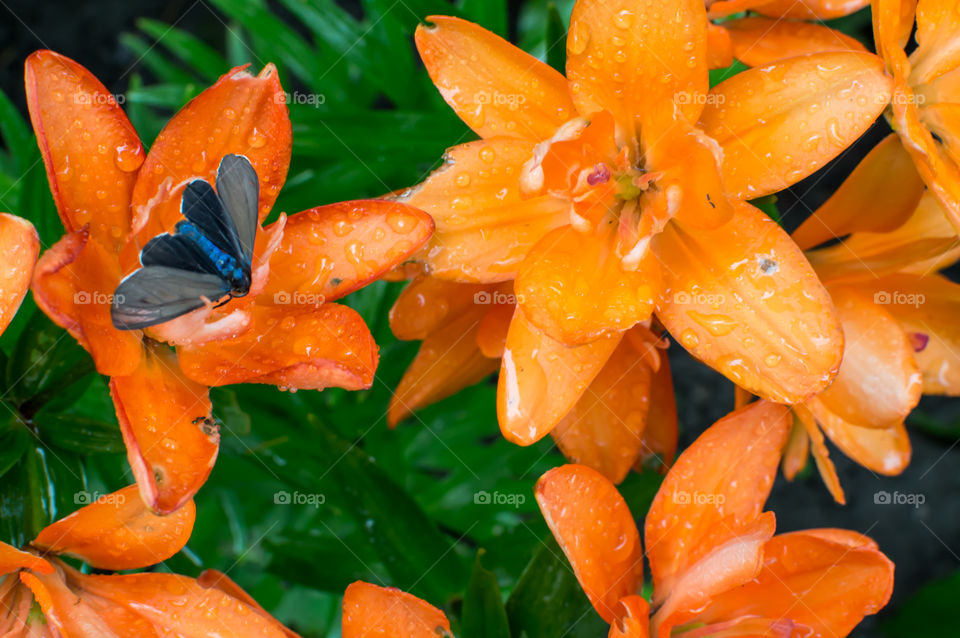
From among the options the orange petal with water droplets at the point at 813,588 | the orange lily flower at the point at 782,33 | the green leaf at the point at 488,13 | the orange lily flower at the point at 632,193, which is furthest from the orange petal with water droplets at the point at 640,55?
the green leaf at the point at 488,13

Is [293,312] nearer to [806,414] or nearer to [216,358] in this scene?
[216,358]

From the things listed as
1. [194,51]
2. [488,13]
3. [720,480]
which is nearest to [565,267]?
[720,480]

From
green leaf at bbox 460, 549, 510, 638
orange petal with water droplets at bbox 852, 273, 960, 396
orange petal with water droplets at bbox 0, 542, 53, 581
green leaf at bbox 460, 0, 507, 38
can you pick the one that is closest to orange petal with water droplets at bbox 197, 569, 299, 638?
orange petal with water droplets at bbox 0, 542, 53, 581

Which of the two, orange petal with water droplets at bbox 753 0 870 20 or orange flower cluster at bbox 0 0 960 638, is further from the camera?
orange petal with water droplets at bbox 753 0 870 20

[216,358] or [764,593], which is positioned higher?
[216,358]

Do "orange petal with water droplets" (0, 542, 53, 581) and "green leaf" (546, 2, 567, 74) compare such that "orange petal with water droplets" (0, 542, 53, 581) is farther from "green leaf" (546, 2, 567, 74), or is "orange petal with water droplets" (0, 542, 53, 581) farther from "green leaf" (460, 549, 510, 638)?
"green leaf" (546, 2, 567, 74)

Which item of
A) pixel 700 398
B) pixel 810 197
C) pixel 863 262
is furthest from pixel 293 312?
pixel 810 197

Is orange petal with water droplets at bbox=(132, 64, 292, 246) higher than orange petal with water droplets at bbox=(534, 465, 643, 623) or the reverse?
higher
